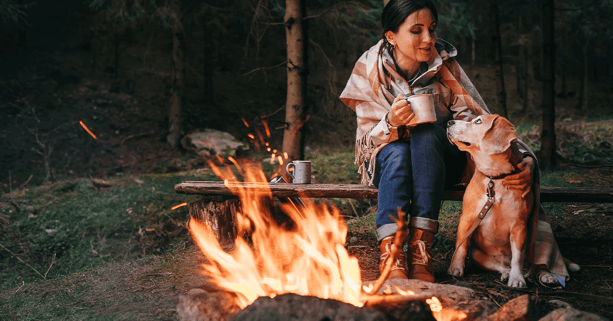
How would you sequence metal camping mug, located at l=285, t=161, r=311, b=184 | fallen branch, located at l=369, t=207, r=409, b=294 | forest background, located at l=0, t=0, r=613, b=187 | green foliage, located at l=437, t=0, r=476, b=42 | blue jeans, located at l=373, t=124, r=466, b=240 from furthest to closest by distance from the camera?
green foliage, located at l=437, t=0, r=476, b=42, forest background, located at l=0, t=0, r=613, b=187, metal camping mug, located at l=285, t=161, r=311, b=184, blue jeans, located at l=373, t=124, r=466, b=240, fallen branch, located at l=369, t=207, r=409, b=294

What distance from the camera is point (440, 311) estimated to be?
1891 millimetres

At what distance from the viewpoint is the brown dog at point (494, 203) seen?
2379 mm

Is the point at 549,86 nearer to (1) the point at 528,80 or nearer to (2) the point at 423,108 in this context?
(2) the point at 423,108

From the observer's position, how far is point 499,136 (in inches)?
93.0

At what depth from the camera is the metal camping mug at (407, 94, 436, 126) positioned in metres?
2.49

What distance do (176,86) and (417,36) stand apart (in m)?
9.93

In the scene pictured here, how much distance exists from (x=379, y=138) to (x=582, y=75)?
26717 millimetres

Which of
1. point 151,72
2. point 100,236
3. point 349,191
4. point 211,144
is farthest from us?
point 151,72

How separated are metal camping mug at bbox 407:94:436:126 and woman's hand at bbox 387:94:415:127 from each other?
0.04 meters

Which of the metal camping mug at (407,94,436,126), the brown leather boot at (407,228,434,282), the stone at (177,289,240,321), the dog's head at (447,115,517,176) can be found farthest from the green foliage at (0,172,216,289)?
Result: the dog's head at (447,115,517,176)

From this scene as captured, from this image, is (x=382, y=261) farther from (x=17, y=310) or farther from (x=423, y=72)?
(x=17, y=310)

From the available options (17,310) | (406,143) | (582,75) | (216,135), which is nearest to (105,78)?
(216,135)

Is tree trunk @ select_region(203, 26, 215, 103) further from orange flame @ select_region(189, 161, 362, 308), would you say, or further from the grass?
orange flame @ select_region(189, 161, 362, 308)

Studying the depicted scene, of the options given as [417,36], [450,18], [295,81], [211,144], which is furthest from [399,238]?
[450,18]
